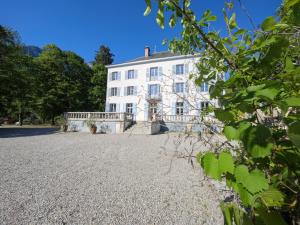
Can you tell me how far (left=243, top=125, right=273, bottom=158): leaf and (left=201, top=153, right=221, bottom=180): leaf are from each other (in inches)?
7.3

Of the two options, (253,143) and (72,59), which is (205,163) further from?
(72,59)

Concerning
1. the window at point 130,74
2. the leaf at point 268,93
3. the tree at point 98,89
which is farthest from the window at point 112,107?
the leaf at point 268,93

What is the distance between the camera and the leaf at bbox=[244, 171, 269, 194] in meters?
0.61

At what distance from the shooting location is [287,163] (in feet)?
2.44

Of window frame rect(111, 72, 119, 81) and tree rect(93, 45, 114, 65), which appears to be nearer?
window frame rect(111, 72, 119, 81)

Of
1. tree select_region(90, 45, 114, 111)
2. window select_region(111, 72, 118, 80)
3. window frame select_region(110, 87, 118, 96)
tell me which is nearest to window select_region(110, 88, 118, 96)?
window frame select_region(110, 87, 118, 96)

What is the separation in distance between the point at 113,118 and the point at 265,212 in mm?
18799

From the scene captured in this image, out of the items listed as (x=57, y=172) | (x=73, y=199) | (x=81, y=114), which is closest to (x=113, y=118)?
(x=81, y=114)

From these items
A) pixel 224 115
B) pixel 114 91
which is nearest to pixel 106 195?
pixel 224 115

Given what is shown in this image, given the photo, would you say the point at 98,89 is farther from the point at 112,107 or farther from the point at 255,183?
the point at 255,183

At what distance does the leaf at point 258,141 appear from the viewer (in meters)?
0.51

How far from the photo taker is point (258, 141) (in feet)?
1.73

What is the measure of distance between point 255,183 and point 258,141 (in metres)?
0.20

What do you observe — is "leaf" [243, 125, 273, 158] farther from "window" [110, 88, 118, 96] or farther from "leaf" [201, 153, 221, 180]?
"window" [110, 88, 118, 96]
